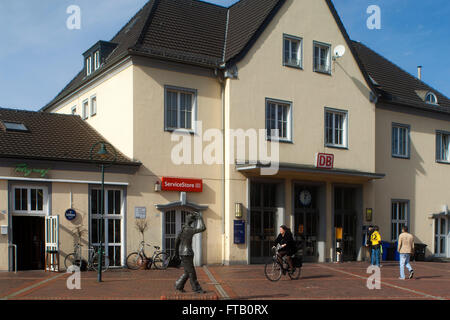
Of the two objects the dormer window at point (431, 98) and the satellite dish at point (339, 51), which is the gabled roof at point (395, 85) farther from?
the satellite dish at point (339, 51)

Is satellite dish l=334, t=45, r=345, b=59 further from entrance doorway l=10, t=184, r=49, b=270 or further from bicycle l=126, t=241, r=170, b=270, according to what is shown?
entrance doorway l=10, t=184, r=49, b=270

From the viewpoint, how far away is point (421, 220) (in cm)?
2770

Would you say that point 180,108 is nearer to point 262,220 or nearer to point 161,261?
point 262,220

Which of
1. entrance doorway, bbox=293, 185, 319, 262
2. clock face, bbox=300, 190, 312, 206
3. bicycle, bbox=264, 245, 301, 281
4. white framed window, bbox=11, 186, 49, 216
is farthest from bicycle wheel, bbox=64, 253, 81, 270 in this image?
clock face, bbox=300, 190, 312, 206

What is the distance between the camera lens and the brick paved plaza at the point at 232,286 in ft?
43.7

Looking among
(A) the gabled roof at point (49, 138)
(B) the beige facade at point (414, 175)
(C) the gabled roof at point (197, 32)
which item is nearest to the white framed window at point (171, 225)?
(A) the gabled roof at point (49, 138)

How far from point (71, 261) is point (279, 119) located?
986 centimetres

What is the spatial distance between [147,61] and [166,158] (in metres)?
3.64

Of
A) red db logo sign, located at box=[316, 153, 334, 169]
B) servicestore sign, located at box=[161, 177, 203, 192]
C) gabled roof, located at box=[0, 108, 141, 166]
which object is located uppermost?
gabled roof, located at box=[0, 108, 141, 166]

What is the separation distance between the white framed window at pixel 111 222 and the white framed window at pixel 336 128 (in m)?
9.35

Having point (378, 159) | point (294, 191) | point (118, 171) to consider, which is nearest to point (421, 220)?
point (378, 159)

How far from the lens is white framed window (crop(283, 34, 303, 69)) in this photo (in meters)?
23.0

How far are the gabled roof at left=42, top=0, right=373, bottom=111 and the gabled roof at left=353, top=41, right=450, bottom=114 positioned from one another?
2.33 metres
